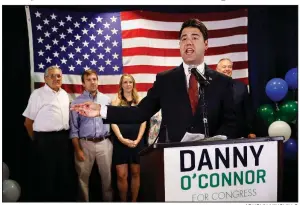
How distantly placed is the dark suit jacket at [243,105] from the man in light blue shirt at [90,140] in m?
1.47

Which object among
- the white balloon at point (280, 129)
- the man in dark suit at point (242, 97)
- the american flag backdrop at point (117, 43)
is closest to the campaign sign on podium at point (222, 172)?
the man in dark suit at point (242, 97)

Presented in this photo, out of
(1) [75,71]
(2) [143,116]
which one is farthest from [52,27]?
(2) [143,116]

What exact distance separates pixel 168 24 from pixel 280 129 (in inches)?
71.6

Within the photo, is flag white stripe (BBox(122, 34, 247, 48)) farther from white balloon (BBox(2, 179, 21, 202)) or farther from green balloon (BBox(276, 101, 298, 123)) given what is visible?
white balloon (BBox(2, 179, 21, 202))

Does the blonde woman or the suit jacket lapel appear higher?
the suit jacket lapel

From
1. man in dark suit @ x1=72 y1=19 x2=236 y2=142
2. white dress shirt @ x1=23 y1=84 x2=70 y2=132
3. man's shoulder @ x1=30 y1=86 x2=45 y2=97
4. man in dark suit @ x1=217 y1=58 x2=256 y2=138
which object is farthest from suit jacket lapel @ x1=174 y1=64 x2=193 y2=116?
man's shoulder @ x1=30 y1=86 x2=45 y2=97

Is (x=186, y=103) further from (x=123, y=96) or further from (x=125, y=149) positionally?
(x=125, y=149)

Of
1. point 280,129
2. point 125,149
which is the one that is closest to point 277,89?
point 280,129

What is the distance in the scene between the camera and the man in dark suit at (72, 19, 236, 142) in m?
3.26

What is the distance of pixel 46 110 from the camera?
4.91m

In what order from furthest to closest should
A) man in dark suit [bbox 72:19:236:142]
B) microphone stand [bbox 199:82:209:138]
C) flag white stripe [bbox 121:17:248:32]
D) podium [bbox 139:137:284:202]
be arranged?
flag white stripe [bbox 121:17:248:32]
man in dark suit [bbox 72:19:236:142]
microphone stand [bbox 199:82:209:138]
podium [bbox 139:137:284:202]

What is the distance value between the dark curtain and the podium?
80.7 inches

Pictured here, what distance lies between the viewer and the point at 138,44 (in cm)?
529

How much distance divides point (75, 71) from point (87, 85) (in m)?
0.24
